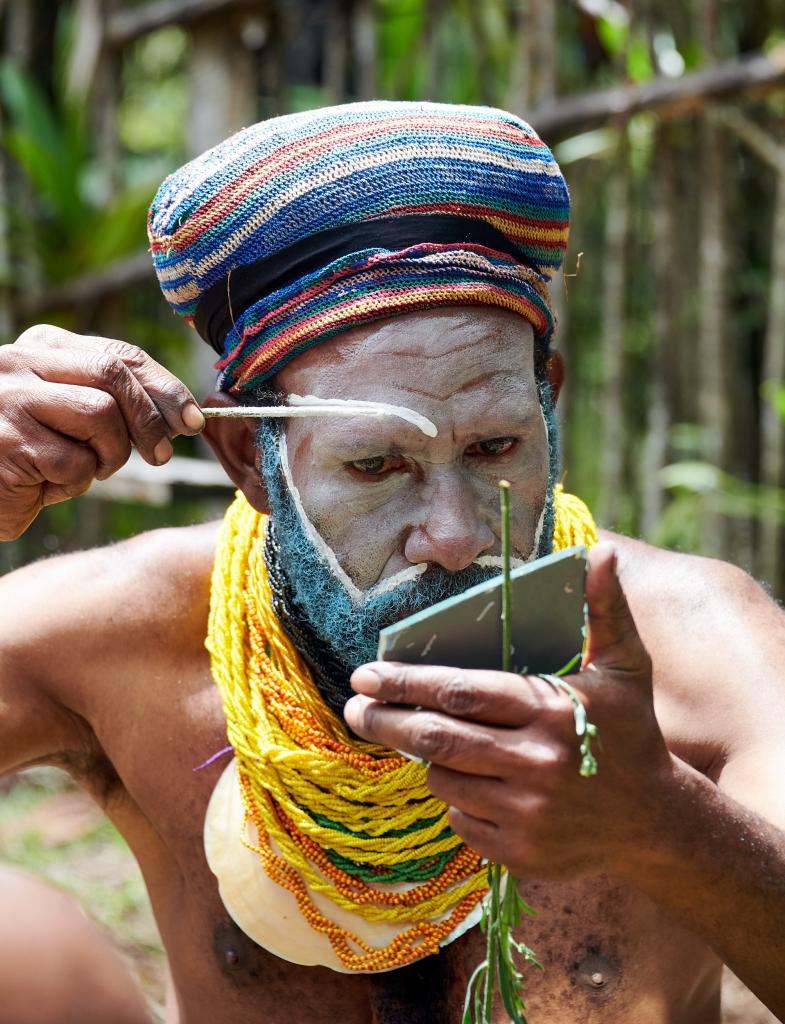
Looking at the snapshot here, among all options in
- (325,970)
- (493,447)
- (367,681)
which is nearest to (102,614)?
(325,970)

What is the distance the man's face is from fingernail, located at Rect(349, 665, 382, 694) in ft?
1.81

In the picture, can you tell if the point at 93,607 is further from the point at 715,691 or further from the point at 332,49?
the point at 332,49

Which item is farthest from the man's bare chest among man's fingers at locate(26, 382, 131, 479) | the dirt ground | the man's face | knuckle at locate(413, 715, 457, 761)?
the dirt ground

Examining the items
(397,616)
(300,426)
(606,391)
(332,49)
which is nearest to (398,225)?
(300,426)

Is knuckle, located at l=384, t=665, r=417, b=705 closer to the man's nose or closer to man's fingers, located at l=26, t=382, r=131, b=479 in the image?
the man's nose

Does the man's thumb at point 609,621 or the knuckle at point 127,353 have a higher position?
the knuckle at point 127,353

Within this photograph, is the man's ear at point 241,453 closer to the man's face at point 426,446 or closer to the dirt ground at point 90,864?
the man's face at point 426,446

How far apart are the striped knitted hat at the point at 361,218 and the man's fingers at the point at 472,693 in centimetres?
88

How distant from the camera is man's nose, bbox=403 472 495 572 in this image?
2.14 m

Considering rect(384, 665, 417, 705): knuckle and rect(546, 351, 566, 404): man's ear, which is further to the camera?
rect(546, 351, 566, 404): man's ear

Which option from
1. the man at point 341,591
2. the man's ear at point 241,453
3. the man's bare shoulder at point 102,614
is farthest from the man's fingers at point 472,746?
the man's bare shoulder at point 102,614

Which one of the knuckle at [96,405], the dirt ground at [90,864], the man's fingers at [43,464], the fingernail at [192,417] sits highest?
the knuckle at [96,405]

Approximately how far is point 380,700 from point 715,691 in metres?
0.97

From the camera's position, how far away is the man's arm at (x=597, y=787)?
1570 millimetres
